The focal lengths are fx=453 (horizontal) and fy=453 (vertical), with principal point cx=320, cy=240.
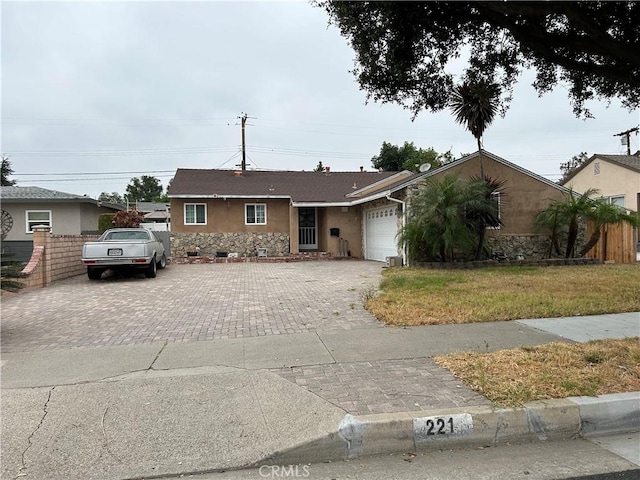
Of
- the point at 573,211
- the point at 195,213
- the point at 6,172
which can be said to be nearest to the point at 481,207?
the point at 573,211

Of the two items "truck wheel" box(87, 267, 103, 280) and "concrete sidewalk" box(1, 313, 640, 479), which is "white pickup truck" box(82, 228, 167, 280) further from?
"concrete sidewalk" box(1, 313, 640, 479)

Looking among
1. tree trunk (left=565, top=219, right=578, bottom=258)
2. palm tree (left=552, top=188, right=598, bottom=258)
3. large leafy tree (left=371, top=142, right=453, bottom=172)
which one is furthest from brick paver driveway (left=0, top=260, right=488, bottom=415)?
large leafy tree (left=371, top=142, right=453, bottom=172)

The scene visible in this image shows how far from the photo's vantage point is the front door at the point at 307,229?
25.2 m

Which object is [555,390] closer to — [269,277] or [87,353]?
[87,353]

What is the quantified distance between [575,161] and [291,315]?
54.7 meters

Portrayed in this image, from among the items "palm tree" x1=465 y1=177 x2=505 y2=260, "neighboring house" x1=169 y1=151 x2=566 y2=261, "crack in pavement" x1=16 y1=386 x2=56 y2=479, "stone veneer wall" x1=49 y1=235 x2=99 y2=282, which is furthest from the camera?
"neighboring house" x1=169 y1=151 x2=566 y2=261

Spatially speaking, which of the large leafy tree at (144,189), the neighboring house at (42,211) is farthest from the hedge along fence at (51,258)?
the large leafy tree at (144,189)

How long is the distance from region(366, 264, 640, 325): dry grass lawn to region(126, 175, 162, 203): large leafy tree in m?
84.0

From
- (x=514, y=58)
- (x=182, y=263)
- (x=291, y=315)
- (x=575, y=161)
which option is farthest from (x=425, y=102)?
(x=575, y=161)

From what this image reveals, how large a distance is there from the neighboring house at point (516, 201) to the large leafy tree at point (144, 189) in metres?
80.2

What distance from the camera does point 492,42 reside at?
9.56 meters

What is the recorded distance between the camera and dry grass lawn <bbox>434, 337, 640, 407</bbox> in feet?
14.3

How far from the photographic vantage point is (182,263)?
20.9 meters

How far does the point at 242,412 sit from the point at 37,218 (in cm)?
2266
